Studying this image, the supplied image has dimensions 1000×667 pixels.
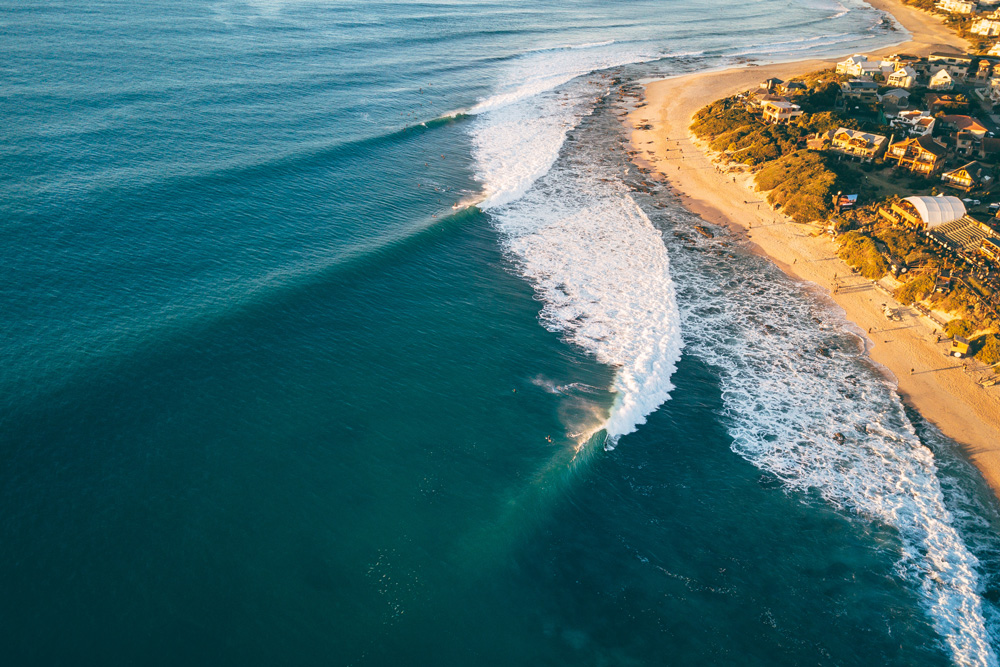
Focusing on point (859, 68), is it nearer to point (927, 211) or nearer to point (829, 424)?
point (927, 211)

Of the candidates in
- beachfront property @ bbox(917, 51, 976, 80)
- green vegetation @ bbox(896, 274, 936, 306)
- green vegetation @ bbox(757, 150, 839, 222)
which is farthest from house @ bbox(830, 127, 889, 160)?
beachfront property @ bbox(917, 51, 976, 80)

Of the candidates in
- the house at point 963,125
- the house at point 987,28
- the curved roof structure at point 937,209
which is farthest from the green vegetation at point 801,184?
the house at point 987,28

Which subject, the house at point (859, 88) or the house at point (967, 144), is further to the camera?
the house at point (859, 88)

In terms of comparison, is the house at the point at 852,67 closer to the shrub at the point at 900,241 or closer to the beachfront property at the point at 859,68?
the beachfront property at the point at 859,68

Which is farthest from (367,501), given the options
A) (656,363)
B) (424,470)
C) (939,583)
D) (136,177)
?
(136,177)

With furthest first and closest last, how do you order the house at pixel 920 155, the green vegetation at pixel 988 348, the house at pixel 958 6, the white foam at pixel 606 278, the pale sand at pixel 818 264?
1. the house at pixel 958 6
2. the house at pixel 920 155
3. the white foam at pixel 606 278
4. the green vegetation at pixel 988 348
5. the pale sand at pixel 818 264

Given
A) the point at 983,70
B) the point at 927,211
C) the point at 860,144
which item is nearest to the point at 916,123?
the point at 860,144

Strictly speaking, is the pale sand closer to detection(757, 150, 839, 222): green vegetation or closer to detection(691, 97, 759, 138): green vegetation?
detection(757, 150, 839, 222): green vegetation

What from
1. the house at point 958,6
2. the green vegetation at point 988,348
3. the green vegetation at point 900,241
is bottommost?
the green vegetation at point 988,348
